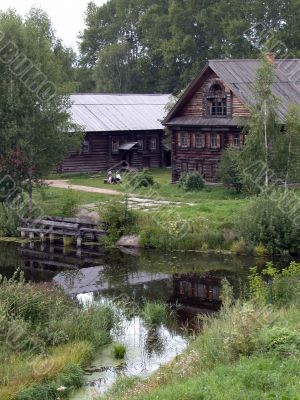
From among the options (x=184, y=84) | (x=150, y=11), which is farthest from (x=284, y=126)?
(x=150, y=11)

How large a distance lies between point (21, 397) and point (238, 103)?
27.5 m

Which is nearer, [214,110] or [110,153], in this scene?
[214,110]

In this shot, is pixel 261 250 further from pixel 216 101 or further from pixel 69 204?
pixel 216 101

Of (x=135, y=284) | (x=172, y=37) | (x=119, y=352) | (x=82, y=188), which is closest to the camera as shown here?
(x=119, y=352)

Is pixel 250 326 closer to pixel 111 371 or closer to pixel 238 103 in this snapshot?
pixel 111 371

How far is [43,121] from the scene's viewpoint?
3366 centimetres

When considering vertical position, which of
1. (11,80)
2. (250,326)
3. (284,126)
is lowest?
(250,326)

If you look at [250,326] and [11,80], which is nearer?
[250,326]

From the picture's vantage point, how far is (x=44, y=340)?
16531 mm

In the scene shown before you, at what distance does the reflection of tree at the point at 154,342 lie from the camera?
17.2 metres

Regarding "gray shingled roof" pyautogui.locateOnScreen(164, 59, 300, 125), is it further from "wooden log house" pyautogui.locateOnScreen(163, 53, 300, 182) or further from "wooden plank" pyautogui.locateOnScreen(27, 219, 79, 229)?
"wooden plank" pyautogui.locateOnScreen(27, 219, 79, 229)

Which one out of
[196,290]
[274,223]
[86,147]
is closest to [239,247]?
[274,223]

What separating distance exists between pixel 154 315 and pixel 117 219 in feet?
37.5

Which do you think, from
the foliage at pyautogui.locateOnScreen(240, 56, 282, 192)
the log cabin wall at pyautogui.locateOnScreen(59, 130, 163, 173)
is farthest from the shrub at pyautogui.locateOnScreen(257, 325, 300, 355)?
the log cabin wall at pyautogui.locateOnScreen(59, 130, 163, 173)
